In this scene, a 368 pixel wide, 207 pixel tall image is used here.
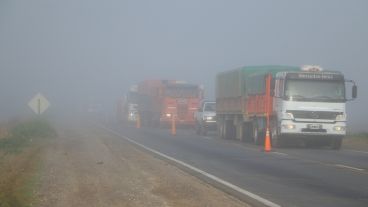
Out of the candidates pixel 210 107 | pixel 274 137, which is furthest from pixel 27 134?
pixel 274 137

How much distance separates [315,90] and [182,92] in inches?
959

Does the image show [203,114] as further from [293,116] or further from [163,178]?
[163,178]

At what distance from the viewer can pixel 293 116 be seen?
27797mm

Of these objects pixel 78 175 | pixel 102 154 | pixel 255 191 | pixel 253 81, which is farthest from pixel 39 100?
pixel 255 191

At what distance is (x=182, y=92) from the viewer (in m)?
51.8

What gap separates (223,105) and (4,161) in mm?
17786

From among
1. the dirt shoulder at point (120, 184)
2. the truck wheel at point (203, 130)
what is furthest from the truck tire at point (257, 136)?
the truck wheel at point (203, 130)

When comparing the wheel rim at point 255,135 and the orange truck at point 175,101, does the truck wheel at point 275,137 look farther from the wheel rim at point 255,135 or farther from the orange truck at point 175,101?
the orange truck at point 175,101

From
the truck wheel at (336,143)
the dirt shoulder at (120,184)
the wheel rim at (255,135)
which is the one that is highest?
the wheel rim at (255,135)

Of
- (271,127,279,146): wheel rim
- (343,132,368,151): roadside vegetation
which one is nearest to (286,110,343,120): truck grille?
(271,127,279,146): wheel rim

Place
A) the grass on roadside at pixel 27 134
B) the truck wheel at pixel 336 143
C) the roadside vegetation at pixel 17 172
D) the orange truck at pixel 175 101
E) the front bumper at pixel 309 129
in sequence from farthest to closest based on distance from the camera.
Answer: the orange truck at pixel 175 101, the grass on roadside at pixel 27 134, the truck wheel at pixel 336 143, the front bumper at pixel 309 129, the roadside vegetation at pixel 17 172

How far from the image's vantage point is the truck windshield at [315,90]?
27.8 meters

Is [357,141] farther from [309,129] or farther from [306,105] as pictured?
[306,105]

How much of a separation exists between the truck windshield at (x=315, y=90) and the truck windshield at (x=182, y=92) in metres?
23.7
